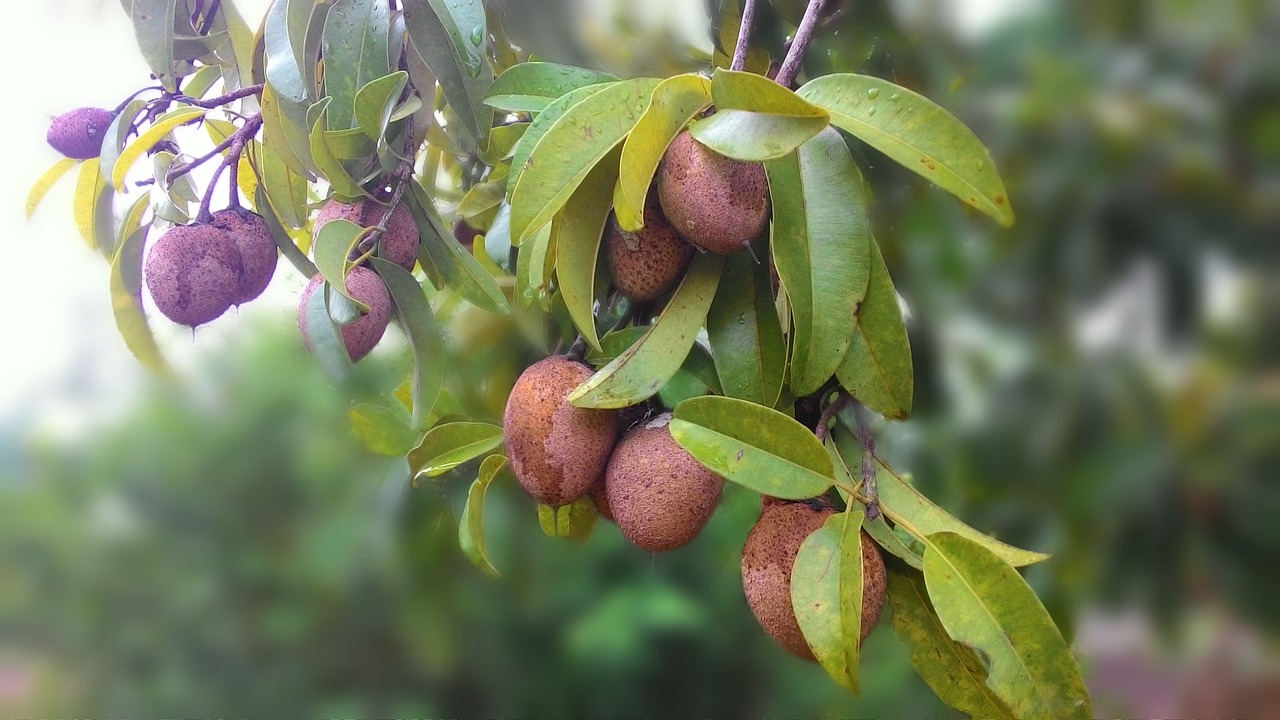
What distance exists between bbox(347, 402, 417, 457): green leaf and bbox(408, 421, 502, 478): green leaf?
→ 0.13 metres

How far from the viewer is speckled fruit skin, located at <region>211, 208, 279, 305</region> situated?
49 cm

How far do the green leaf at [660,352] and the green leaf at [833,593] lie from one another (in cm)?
9

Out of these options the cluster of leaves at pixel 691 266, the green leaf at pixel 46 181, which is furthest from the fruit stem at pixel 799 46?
the green leaf at pixel 46 181

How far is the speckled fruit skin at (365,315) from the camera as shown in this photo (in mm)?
421

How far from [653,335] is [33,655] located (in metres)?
1.53

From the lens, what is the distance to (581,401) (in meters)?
0.34

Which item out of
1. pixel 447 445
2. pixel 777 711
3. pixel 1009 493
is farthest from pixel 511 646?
pixel 1009 493

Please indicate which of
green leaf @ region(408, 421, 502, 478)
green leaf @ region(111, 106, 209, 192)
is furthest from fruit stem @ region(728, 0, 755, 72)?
green leaf @ region(111, 106, 209, 192)

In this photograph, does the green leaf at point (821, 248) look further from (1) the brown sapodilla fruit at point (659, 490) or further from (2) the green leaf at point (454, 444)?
(2) the green leaf at point (454, 444)

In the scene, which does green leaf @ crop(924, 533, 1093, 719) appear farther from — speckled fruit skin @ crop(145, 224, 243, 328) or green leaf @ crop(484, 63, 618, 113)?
speckled fruit skin @ crop(145, 224, 243, 328)

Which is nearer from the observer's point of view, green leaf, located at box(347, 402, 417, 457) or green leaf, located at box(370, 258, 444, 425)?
green leaf, located at box(370, 258, 444, 425)

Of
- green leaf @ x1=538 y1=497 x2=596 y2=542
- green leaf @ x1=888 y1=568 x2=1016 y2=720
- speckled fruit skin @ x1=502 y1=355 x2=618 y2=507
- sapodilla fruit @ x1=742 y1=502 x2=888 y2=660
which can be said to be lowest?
green leaf @ x1=538 y1=497 x2=596 y2=542

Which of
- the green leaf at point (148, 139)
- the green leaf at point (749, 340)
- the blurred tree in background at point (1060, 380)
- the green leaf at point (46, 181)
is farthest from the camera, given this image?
the green leaf at point (46, 181)

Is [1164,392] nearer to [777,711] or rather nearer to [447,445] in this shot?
[447,445]
